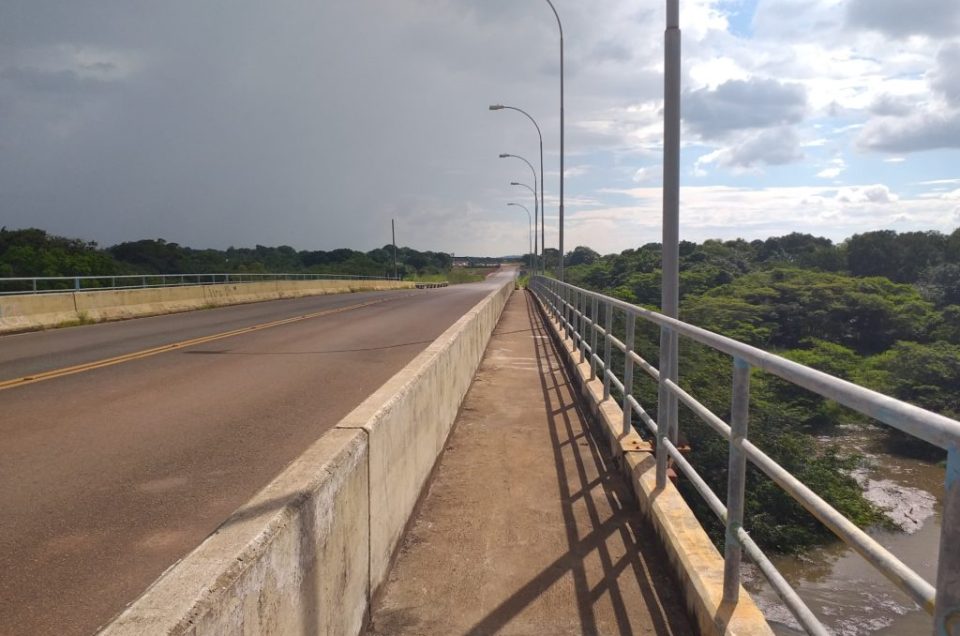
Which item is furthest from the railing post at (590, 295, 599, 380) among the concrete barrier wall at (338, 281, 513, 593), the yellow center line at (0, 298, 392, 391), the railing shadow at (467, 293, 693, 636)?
the yellow center line at (0, 298, 392, 391)

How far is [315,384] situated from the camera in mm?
10070

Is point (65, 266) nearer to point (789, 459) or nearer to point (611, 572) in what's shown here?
point (789, 459)

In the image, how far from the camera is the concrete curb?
3.27 metres

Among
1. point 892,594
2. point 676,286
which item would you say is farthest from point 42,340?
point 892,594

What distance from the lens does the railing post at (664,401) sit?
5.04 meters

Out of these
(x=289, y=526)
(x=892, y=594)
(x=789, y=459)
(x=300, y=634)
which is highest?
(x=289, y=526)

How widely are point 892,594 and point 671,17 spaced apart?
1584 centimetres

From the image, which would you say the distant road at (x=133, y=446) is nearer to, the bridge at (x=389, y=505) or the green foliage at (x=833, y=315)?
the bridge at (x=389, y=505)

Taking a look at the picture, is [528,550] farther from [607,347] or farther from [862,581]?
[862,581]

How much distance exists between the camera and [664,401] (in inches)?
206

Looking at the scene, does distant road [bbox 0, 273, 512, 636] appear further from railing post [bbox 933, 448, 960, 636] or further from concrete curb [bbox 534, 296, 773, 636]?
railing post [bbox 933, 448, 960, 636]

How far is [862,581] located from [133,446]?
17.7 metres

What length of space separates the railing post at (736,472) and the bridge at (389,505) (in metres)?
0.01

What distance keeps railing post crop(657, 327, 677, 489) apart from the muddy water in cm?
684
